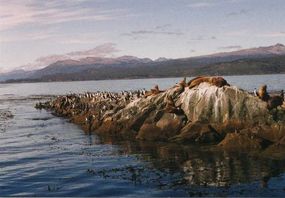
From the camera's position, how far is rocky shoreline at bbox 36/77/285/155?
36156 mm

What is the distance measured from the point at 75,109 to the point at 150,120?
29135mm

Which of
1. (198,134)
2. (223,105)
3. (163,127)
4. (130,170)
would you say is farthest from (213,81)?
(130,170)

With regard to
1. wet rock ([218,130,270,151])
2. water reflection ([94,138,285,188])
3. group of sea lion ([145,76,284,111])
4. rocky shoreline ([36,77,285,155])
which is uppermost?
group of sea lion ([145,76,284,111])

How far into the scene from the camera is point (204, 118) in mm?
40531

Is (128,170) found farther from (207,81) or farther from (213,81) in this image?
(207,81)

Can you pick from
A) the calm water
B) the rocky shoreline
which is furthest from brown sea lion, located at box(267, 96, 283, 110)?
the calm water

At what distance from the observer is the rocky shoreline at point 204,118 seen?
36156 mm

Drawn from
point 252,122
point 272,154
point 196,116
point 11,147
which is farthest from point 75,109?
point 272,154

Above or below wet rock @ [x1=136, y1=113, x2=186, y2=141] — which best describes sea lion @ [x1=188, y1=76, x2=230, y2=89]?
above

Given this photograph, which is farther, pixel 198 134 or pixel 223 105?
pixel 223 105

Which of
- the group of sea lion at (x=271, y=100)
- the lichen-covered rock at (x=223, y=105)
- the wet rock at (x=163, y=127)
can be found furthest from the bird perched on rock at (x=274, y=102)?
the wet rock at (x=163, y=127)

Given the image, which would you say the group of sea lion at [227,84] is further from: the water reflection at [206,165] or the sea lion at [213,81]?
the water reflection at [206,165]

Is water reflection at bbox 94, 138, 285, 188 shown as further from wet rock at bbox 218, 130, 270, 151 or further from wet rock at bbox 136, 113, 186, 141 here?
wet rock at bbox 136, 113, 186, 141

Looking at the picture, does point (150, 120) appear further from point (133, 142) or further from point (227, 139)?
point (227, 139)
